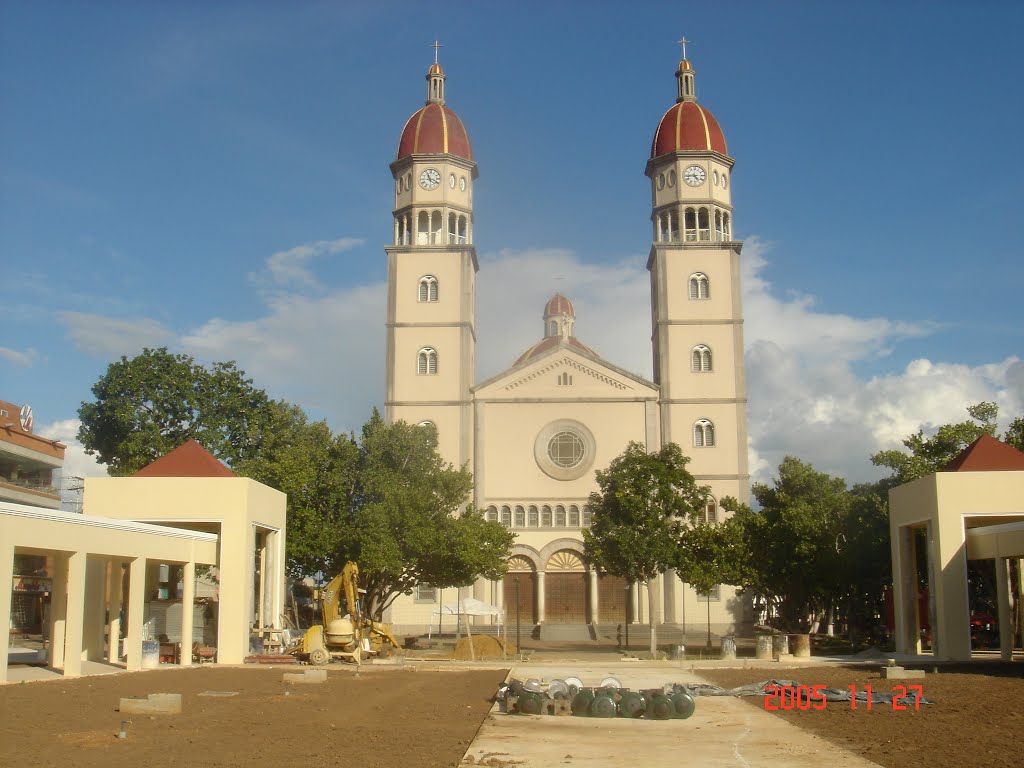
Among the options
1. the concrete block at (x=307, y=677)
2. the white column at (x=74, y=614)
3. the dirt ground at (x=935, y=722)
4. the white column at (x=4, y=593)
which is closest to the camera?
the dirt ground at (x=935, y=722)

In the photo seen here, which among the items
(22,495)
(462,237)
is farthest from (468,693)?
(22,495)

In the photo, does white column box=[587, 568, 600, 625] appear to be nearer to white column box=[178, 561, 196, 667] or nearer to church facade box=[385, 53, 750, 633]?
church facade box=[385, 53, 750, 633]

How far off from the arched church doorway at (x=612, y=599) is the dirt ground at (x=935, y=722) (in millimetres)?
23645

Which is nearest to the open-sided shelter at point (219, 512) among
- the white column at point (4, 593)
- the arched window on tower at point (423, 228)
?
the white column at point (4, 593)

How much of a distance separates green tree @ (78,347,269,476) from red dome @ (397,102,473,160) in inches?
526

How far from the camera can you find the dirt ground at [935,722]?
13750mm

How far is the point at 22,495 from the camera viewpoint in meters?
55.2

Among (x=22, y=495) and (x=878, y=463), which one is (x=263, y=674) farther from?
(x=22, y=495)

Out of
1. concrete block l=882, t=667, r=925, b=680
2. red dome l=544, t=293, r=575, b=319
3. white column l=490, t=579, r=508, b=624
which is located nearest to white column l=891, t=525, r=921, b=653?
concrete block l=882, t=667, r=925, b=680

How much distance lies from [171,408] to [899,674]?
33150mm

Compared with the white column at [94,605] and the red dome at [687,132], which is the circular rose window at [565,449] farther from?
the white column at [94,605]

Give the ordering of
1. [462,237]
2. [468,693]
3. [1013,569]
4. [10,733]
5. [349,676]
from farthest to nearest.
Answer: [462,237]
[1013,569]
[349,676]
[468,693]
[10,733]

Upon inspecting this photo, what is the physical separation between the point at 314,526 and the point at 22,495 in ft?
78.0

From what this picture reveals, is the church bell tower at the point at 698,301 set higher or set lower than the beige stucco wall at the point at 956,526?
higher
